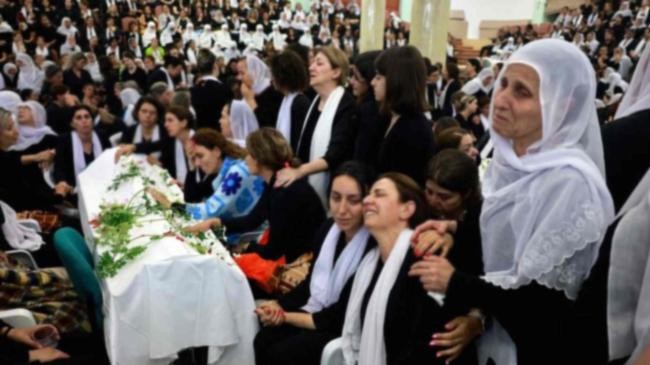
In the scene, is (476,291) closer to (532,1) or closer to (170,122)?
(170,122)

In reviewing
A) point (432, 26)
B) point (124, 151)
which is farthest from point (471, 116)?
point (432, 26)

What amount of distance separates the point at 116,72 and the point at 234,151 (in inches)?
264

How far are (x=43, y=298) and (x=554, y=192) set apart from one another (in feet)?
8.66

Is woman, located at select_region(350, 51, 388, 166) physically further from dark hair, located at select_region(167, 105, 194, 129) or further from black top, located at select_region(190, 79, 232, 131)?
black top, located at select_region(190, 79, 232, 131)

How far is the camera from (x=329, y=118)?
11.6 ft

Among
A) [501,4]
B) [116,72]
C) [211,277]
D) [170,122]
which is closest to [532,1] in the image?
[501,4]

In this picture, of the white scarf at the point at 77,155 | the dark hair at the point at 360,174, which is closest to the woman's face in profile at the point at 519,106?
the dark hair at the point at 360,174

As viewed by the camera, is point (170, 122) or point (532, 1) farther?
point (532, 1)

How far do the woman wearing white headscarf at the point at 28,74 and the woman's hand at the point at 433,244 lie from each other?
888cm

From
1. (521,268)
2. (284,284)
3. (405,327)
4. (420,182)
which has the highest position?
(521,268)

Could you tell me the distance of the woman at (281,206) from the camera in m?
3.02

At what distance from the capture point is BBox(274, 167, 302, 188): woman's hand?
120 inches

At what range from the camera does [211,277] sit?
2631mm

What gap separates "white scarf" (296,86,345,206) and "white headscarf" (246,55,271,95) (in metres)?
1.42
